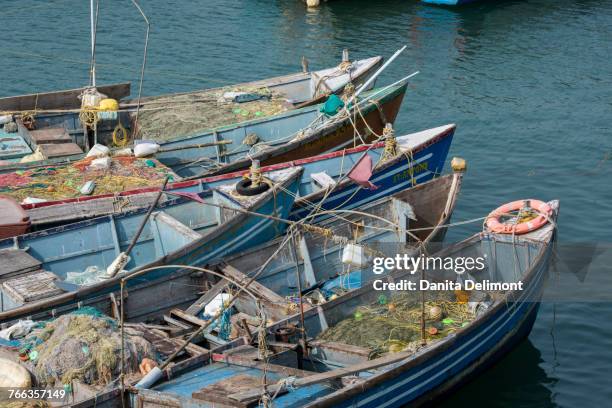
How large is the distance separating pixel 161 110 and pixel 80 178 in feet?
16.2

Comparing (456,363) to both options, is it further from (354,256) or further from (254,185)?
(254,185)

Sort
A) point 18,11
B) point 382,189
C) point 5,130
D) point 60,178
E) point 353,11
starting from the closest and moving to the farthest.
Answer: point 60,178 < point 382,189 < point 5,130 < point 18,11 < point 353,11

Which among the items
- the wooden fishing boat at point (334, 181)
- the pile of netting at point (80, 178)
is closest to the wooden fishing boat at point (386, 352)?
the wooden fishing boat at point (334, 181)

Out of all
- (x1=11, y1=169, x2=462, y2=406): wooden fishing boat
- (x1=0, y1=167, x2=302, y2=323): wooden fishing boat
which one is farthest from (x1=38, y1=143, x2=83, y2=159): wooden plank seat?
(x1=11, y1=169, x2=462, y2=406): wooden fishing boat

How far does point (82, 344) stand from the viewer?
12.3 meters

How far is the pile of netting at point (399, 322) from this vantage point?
14.1 meters

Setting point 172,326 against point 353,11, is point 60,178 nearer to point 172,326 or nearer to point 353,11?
point 172,326

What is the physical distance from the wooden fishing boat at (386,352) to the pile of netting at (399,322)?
3 centimetres

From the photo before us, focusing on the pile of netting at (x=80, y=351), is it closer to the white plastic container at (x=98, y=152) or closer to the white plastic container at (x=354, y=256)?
the white plastic container at (x=354, y=256)

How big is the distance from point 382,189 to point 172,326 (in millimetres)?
6749

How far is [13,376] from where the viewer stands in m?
12.2

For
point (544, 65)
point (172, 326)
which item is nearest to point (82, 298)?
point (172, 326)

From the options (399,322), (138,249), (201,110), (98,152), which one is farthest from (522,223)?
(201,110)

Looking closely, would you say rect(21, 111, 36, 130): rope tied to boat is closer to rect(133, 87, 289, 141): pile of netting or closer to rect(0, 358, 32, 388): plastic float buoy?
rect(133, 87, 289, 141): pile of netting
